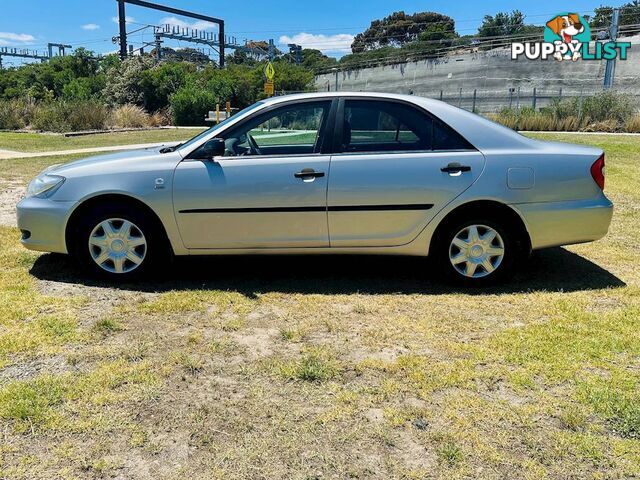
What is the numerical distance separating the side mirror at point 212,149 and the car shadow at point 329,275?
1.08m

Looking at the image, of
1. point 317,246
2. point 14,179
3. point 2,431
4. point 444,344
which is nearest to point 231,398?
point 2,431

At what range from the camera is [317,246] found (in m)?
4.69

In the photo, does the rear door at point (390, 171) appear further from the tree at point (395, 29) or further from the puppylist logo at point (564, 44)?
the tree at point (395, 29)

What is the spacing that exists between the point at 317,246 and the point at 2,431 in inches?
104

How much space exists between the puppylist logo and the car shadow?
40996 millimetres

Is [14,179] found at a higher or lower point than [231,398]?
higher

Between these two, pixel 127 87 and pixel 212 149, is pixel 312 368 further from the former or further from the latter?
pixel 127 87

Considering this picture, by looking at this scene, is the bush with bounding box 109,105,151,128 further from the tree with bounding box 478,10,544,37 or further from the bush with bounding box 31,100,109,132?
the tree with bounding box 478,10,544,37

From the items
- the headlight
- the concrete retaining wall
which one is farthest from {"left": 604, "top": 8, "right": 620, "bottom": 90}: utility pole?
the headlight

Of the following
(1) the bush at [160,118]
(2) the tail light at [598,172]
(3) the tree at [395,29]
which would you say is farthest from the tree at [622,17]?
(2) the tail light at [598,172]

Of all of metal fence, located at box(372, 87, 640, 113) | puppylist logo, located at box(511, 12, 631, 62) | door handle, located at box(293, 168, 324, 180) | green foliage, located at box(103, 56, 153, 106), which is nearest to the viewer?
door handle, located at box(293, 168, 324, 180)

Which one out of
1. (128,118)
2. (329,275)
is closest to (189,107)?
(128,118)

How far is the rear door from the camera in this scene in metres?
4.52

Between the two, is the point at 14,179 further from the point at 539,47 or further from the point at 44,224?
the point at 539,47
